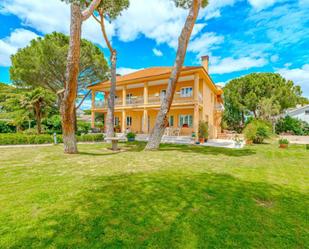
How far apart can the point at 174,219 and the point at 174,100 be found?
15649 millimetres

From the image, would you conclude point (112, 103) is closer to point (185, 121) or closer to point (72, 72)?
point (72, 72)

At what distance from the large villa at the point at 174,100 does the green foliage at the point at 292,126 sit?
10.9 m

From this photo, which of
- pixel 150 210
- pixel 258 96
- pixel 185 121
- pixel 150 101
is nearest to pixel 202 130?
pixel 185 121

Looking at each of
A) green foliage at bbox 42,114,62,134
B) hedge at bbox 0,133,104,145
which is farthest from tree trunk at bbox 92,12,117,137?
green foliage at bbox 42,114,62,134

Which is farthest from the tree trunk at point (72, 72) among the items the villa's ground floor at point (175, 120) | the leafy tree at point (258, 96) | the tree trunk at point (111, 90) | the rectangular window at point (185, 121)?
the leafy tree at point (258, 96)

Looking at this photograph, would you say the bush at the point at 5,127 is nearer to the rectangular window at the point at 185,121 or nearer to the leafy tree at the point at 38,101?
the leafy tree at the point at 38,101

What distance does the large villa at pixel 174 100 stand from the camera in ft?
54.3

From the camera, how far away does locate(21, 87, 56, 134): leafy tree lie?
15281 millimetres

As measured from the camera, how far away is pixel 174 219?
109 inches

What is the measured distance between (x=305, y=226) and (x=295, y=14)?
15.4m

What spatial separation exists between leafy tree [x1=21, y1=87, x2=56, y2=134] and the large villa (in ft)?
24.1

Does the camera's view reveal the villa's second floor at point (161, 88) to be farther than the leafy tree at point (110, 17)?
Yes

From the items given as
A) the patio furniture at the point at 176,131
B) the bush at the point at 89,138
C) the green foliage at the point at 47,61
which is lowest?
the bush at the point at 89,138

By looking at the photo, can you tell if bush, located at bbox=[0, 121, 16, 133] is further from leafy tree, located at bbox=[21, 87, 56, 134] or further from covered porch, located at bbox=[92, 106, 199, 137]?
covered porch, located at bbox=[92, 106, 199, 137]
